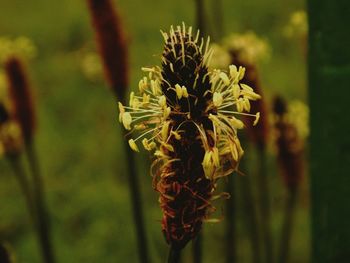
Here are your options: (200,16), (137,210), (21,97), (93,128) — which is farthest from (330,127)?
(93,128)

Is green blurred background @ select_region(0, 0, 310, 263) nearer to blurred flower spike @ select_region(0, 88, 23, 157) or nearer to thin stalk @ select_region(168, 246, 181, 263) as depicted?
blurred flower spike @ select_region(0, 88, 23, 157)

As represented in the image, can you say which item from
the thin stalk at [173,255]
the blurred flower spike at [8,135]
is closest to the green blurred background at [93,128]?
the blurred flower spike at [8,135]

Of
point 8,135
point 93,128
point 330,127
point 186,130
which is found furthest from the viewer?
point 93,128

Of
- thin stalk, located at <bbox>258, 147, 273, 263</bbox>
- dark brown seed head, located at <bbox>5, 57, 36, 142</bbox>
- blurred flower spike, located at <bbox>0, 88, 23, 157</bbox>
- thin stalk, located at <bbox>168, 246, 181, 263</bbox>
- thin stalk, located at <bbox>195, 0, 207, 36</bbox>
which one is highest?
thin stalk, located at <bbox>195, 0, 207, 36</bbox>

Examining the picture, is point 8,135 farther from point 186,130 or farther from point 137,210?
point 186,130

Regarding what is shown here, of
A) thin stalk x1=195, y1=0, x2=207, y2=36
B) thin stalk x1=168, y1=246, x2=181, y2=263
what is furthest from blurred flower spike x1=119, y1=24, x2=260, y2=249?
thin stalk x1=195, y1=0, x2=207, y2=36
